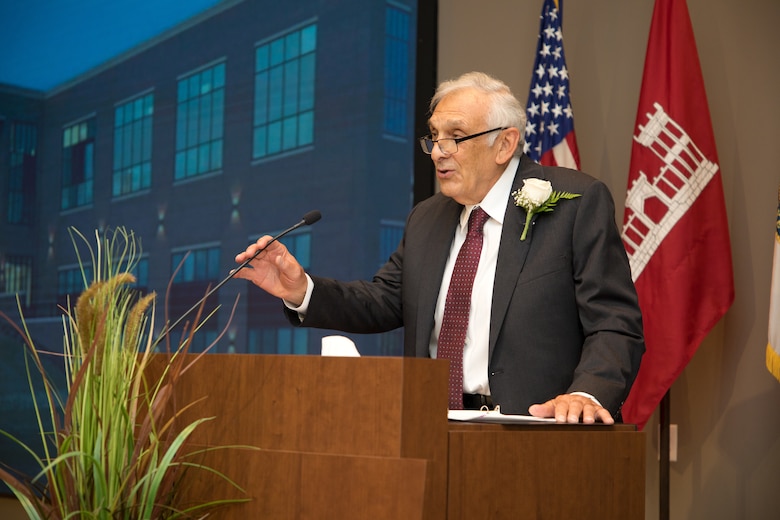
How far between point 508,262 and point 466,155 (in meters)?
0.38

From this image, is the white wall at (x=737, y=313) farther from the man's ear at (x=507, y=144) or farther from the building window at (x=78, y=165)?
the building window at (x=78, y=165)

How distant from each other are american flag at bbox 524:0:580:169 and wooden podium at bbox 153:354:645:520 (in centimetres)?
199

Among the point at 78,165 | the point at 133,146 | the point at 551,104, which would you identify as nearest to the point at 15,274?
the point at 78,165

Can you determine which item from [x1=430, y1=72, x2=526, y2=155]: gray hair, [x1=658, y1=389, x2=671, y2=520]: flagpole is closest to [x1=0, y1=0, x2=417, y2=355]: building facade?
[x1=658, y1=389, x2=671, y2=520]: flagpole

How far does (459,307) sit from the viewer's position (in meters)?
2.45

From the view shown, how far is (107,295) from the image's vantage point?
1626mm

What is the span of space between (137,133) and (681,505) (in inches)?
130

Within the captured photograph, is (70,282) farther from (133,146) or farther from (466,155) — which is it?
(466,155)

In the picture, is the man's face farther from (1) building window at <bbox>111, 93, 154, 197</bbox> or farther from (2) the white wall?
(1) building window at <bbox>111, 93, 154, 197</bbox>

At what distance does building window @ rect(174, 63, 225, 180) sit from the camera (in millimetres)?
4730

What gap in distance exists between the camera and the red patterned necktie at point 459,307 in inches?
92.9

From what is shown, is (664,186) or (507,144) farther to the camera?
(664,186)

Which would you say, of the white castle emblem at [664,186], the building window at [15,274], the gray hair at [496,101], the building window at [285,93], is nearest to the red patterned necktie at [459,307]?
the gray hair at [496,101]

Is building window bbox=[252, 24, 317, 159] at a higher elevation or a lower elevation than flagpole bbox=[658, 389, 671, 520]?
higher
